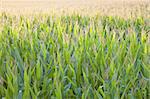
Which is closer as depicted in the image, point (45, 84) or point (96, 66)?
point (45, 84)

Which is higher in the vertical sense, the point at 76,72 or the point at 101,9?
the point at 76,72

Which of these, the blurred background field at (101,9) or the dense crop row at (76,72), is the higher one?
the dense crop row at (76,72)

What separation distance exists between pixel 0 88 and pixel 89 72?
1.91 ft

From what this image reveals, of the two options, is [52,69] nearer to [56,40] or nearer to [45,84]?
[45,84]

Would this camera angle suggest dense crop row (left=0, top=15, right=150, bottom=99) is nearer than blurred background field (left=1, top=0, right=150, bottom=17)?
Yes

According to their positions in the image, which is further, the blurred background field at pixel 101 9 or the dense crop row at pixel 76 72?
the blurred background field at pixel 101 9

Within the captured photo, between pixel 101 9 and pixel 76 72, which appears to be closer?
pixel 76 72

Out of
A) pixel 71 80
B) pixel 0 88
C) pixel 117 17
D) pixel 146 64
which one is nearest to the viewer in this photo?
pixel 0 88

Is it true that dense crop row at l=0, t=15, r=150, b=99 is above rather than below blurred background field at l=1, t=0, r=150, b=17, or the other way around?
above

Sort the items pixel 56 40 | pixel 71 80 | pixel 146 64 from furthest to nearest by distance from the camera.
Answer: pixel 56 40 < pixel 146 64 < pixel 71 80

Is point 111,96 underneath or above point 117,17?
above

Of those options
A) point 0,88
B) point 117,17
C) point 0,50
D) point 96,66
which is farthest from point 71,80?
point 117,17

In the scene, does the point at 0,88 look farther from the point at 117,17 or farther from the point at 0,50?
the point at 117,17

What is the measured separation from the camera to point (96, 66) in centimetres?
214
